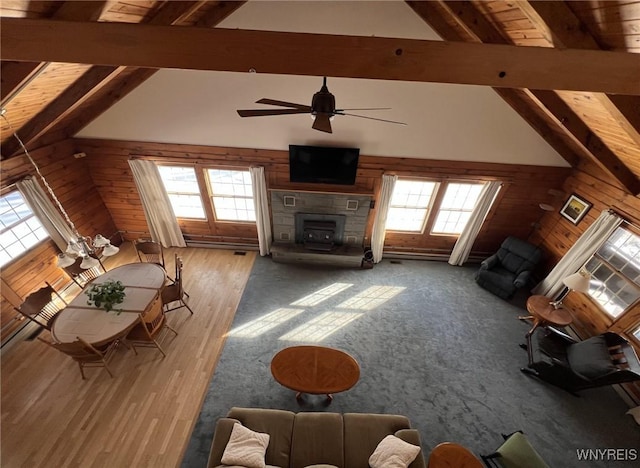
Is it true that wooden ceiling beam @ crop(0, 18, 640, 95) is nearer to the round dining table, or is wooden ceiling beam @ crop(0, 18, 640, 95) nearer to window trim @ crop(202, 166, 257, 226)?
the round dining table

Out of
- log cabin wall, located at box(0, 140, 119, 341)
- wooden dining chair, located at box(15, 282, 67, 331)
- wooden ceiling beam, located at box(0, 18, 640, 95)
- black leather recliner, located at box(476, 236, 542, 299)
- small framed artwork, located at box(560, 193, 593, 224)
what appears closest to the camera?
wooden ceiling beam, located at box(0, 18, 640, 95)

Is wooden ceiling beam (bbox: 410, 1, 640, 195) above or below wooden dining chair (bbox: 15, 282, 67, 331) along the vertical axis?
above

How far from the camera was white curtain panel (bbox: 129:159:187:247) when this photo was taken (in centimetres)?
518

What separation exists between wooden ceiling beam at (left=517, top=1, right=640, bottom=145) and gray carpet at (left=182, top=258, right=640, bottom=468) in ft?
11.1

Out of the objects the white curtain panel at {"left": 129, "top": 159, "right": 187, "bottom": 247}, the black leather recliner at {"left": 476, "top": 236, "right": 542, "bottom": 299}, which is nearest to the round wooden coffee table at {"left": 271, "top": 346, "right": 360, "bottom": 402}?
the black leather recliner at {"left": 476, "top": 236, "right": 542, "bottom": 299}

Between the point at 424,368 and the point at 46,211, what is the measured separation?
6.29m

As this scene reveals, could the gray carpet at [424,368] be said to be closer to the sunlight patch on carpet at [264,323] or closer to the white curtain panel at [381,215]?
the sunlight patch on carpet at [264,323]

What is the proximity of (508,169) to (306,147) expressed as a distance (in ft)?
12.2

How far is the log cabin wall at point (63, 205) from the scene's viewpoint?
4059 mm

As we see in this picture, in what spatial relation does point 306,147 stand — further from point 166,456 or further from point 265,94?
point 166,456

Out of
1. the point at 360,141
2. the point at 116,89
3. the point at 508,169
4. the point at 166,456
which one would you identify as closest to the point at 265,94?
the point at 360,141

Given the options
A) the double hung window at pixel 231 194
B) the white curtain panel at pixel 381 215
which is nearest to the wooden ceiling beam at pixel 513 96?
the white curtain panel at pixel 381 215

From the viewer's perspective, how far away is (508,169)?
16.7ft

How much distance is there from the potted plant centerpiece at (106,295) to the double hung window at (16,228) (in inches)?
65.9
